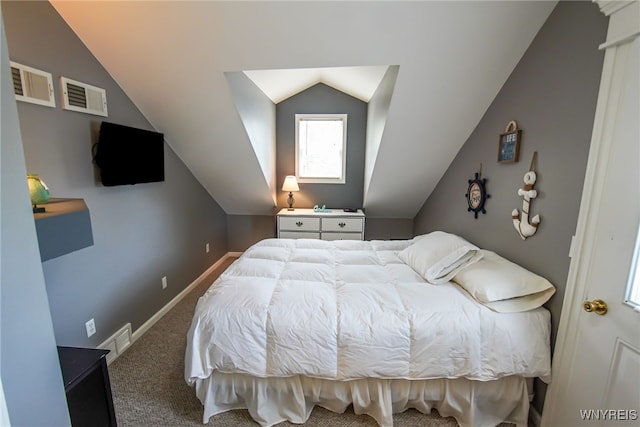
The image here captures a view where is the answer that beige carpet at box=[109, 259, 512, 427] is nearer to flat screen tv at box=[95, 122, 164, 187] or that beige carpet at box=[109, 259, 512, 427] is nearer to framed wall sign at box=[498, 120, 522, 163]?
flat screen tv at box=[95, 122, 164, 187]

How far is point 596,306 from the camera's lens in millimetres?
1124

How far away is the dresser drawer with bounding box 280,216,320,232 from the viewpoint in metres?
3.47

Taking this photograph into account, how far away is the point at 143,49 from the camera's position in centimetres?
184

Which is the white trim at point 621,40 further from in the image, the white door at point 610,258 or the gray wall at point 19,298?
the gray wall at point 19,298

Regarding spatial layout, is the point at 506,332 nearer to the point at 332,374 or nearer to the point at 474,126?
the point at 332,374

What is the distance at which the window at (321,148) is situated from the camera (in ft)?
12.1

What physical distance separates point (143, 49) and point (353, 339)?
2229 millimetres

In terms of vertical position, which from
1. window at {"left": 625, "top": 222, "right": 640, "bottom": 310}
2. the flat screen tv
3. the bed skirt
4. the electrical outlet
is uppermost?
the flat screen tv

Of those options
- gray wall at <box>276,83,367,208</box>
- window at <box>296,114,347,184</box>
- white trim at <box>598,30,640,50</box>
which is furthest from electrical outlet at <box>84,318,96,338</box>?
white trim at <box>598,30,640,50</box>

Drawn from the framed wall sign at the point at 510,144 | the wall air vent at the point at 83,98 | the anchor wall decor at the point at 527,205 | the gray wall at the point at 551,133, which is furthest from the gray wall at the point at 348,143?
the anchor wall decor at the point at 527,205

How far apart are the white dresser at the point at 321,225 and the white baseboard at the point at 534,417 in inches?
87.5

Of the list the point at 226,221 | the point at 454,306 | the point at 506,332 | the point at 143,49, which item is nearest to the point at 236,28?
the point at 143,49

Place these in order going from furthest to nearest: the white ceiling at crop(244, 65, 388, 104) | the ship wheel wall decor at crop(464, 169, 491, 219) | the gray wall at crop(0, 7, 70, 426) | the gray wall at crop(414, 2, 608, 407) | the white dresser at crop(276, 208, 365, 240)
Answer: the white dresser at crop(276, 208, 365, 240)
the white ceiling at crop(244, 65, 388, 104)
the ship wheel wall decor at crop(464, 169, 491, 219)
the gray wall at crop(414, 2, 608, 407)
the gray wall at crop(0, 7, 70, 426)

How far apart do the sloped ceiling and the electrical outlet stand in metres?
1.63
